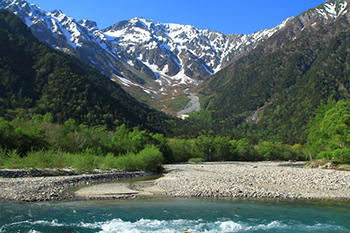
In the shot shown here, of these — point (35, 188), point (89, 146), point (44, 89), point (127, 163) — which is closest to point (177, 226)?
point (35, 188)

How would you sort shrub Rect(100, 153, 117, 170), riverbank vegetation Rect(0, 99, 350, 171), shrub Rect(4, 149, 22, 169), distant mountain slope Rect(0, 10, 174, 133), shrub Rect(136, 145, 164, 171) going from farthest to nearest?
distant mountain slope Rect(0, 10, 174, 133)
shrub Rect(136, 145, 164, 171)
shrub Rect(100, 153, 117, 170)
riverbank vegetation Rect(0, 99, 350, 171)
shrub Rect(4, 149, 22, 169)

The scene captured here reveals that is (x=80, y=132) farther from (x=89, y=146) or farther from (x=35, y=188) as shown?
(x=35, y=188)

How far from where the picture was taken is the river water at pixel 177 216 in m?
16.6

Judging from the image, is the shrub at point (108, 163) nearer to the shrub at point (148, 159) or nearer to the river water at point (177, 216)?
the shrub at point (148, 159)

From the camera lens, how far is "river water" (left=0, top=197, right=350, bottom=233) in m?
A: 16.6

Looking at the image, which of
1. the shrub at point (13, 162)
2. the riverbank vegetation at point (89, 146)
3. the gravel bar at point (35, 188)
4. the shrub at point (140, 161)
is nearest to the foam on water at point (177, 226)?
the gravel bar at point (35, 188)

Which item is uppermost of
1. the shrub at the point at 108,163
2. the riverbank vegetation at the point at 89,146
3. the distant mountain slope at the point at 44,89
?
the distant mountain slope at the point at 44,89

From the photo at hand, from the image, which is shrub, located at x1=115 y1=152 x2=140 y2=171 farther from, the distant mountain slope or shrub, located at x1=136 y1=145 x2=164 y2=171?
the distant mountain slope

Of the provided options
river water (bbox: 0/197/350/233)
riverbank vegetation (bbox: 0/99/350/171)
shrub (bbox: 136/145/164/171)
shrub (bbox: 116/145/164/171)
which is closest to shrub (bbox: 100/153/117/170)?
riverbank vegetation (bbox: 0/99/350/171)

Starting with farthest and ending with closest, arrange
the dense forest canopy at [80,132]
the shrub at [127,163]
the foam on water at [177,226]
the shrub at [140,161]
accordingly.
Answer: the shrub at [140,161], the shrub at [127,163], the dense forest canopy at [80,132], the foam on water at [177,226]

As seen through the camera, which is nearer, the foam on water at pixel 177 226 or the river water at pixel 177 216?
the foam on water at pixel 177 226

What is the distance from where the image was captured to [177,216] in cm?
1927

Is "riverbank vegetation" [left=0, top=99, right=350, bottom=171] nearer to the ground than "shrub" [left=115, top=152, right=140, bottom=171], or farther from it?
farther from it

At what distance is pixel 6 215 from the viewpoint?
18172 millimetres
